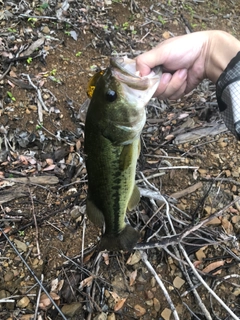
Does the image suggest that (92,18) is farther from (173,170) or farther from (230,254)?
(230,254)

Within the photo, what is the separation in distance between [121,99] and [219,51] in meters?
1.23

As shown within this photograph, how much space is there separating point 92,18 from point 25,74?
1314 millimetres

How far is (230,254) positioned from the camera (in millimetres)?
3207

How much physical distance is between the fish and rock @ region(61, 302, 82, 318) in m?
0.76

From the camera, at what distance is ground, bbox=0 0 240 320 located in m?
3.00

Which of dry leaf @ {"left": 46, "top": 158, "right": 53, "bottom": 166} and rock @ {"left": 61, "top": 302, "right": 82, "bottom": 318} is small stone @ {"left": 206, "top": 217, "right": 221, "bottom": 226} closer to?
rock @ {"left": 61, "top": 302, "right": 82, "bottom": 318}

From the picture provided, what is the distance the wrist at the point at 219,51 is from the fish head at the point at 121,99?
994mm

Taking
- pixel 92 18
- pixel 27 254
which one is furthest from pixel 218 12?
pixel 27 254

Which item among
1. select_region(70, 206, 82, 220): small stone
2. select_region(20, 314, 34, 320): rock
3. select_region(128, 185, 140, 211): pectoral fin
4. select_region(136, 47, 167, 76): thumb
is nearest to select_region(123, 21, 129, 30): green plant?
select_region(136, 47, 167, 76): thumb

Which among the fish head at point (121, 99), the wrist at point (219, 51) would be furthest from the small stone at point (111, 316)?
the wrist at point (219, 51)

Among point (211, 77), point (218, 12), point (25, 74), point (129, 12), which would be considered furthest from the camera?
point (218, 12)

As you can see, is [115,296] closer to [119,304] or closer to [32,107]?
[119,304]

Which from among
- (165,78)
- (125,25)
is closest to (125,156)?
(165,78)

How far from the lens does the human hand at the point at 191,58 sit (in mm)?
2885
